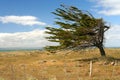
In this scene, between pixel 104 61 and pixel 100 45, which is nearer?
pixel 104 61

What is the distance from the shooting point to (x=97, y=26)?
131 feet

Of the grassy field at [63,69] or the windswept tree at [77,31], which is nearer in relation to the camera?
the grassy field at [63,69]

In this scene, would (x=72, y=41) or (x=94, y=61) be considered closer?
(x=94, y=61)

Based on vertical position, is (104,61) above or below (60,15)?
below

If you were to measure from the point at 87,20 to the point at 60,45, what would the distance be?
4.73 m

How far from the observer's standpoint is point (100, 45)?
41.6m

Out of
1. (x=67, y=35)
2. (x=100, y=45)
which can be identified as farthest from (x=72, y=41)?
(x=100, y=45)

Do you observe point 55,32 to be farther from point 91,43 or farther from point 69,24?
point 91,43

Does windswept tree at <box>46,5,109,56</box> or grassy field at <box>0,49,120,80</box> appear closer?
grassy field at <box>0,49,120,80</box>

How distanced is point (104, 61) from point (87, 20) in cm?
590

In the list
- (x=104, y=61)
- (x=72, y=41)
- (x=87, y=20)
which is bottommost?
(x=104, y=61)

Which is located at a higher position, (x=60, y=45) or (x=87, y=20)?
(x=87, y=20)

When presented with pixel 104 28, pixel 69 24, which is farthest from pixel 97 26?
pixel 69 24

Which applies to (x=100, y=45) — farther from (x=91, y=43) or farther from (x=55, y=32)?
(x=55, y=32)
